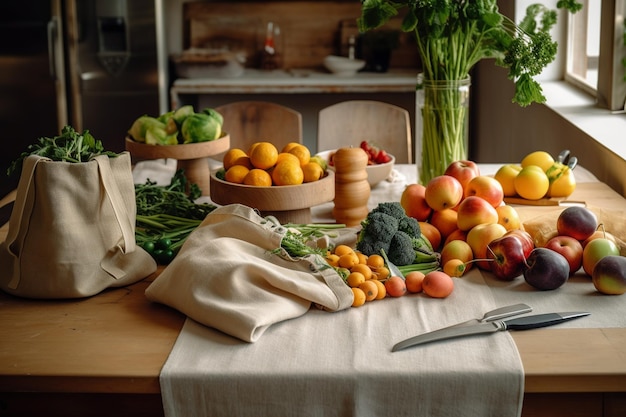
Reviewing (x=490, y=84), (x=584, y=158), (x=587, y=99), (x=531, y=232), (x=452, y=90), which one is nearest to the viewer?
(x=531, y=232)

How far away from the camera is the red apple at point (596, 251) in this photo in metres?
1.42

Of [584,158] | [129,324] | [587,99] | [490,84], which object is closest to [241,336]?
[129,324]

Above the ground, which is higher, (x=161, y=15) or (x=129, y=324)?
(x=161, y=15)

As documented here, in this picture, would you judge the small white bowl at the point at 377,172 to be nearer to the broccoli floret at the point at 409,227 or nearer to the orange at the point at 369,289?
the broccoli floret at the point at 409,227

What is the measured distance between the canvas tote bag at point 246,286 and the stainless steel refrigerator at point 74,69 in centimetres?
300

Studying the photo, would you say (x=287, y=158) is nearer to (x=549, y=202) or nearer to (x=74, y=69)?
(x=549, y=202)

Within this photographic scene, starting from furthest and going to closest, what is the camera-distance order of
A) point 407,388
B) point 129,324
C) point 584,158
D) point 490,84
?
point 490,84 < point 584,158 < point 129,324 < point 407,388

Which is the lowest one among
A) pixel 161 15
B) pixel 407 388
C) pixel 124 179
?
pixel 407 388

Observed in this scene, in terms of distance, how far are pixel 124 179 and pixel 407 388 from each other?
0.63 meters

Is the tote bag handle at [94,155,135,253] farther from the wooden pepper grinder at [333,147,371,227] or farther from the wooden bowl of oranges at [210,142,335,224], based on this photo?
the wooden pepper grinder at [333,147,371,227]

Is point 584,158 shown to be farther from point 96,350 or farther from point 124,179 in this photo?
point 96,350

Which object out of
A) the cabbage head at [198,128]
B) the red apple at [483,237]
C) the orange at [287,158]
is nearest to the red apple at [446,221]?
the red apple at [483,237]

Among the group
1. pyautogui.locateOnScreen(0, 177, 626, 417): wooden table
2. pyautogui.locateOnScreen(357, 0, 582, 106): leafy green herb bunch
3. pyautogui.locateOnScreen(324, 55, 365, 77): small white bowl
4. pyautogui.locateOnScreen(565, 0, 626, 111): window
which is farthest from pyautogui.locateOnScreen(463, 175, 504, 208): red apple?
pyautogui.locateOnScreen(324, 55, 365, 77): small white bowl

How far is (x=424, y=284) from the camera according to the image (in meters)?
1.37
